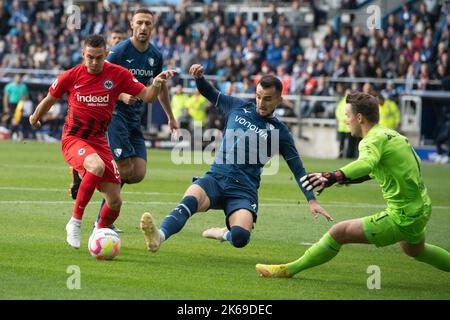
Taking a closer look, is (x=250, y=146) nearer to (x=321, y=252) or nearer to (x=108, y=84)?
(x=108, y=84)

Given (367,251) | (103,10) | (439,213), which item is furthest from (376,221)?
(103,10)

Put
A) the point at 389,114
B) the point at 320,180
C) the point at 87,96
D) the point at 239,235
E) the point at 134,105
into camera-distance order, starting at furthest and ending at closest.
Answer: the point at 389,114 < the point at 134,105 < the point at 87,96 < the point at 239,235 < the point at 320,180

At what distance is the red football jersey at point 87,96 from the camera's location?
10.4 meters

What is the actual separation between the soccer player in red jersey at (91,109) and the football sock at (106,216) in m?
0.01

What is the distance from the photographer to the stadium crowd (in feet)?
98.5

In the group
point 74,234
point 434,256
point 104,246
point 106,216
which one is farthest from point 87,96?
point 434,256

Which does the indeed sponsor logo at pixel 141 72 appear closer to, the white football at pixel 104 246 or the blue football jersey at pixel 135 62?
the blue football jersey at pixel 135 62

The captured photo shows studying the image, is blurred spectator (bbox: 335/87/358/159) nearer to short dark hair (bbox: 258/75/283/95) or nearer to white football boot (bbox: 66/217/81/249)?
short dark hair (bbox: 258/75/283/95)

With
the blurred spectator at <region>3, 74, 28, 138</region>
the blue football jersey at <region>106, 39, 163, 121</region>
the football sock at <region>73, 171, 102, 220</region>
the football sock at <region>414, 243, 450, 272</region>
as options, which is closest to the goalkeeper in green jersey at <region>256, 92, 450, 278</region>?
the football sock at <region>414, 243, 450, 272</region>

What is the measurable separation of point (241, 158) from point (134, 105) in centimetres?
262

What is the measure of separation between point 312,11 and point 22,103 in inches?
436

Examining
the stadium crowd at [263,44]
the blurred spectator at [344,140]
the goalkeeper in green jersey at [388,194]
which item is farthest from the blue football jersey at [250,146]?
the stadium crowd at [263,44]

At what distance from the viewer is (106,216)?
10.7m
